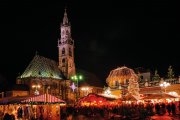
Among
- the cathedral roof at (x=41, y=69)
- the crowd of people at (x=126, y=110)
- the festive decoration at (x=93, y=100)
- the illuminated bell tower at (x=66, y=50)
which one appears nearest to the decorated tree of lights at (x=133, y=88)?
the crowd of people at (x=126, y=110)

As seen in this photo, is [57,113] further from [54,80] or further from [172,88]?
[54,80]

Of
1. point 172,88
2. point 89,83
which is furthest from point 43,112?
point 89,83

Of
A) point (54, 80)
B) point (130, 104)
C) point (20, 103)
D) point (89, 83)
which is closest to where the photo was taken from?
point (20, 103)

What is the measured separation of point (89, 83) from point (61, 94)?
1299cm

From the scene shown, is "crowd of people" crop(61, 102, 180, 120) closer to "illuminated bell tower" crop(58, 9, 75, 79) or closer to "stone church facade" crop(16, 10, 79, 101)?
"stone church facade" crop(16, 10, 79, 101)

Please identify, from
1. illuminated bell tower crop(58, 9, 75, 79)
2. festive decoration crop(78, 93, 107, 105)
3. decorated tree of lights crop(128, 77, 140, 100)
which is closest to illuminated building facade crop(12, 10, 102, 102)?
illuminated bell tower crop(58, 9, 75, 79)

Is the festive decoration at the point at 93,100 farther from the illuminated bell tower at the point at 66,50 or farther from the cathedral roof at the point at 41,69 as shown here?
the illuminated bell tower at the point at 66,50

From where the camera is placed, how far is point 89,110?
28391mm

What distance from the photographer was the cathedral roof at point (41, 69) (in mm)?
67312

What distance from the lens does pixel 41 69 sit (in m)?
68.6

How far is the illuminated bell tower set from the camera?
246 feet

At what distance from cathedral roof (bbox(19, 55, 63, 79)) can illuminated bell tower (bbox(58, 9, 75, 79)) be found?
→ 2850 mm

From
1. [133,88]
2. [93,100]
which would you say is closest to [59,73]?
[133,88]

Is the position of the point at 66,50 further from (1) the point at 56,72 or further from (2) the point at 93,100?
(2) the point at 93,100
